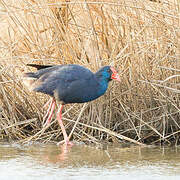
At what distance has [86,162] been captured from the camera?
4.38 m

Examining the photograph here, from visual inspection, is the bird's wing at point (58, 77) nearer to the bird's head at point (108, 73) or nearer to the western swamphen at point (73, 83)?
the western swamphen at point (73, 83)

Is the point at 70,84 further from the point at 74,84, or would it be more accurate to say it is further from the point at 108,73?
the point at 108,73

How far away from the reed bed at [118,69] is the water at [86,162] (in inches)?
10.1

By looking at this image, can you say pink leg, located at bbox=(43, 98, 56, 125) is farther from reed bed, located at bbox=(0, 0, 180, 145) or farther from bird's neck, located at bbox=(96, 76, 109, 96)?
bird's neck, located at bbox=(96, 76, 109, 96)

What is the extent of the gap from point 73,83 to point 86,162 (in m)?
1.25

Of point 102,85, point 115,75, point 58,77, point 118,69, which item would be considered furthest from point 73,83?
point 118,69

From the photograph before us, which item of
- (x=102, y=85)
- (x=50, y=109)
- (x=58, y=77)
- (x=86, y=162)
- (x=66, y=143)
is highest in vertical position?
(x=58, y=77)

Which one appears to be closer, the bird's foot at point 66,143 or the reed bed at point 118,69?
the bird's foot at point 66,143

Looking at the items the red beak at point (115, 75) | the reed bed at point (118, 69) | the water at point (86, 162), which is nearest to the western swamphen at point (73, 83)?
the red beak at point (115, 75)

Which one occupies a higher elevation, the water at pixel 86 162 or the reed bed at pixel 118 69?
the reed bed at pixel 118 69

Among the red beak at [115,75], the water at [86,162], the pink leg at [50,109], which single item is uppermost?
the red beak at [115,75]

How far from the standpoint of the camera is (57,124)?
5852mm

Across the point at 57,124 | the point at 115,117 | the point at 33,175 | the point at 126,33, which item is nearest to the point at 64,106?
the point at 57,124

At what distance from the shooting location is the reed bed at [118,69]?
5406 mm
